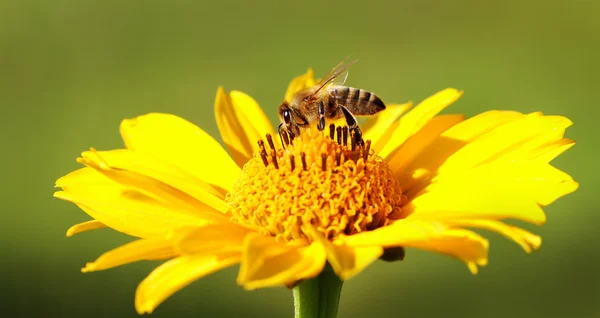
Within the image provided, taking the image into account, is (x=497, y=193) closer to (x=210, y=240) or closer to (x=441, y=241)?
(x=441, y=241)

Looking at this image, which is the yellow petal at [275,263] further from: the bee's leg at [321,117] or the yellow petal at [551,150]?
the yellow petal at [551,150]

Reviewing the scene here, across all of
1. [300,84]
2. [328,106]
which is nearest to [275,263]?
[328,106]

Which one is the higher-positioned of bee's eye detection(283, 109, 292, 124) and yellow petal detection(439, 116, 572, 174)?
bee's eye detection(283, 109, 292, 124)

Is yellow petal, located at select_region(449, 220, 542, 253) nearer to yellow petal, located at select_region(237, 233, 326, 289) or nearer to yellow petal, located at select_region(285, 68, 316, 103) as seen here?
yellow petal, located at select_region(237, 233, 326, 289)

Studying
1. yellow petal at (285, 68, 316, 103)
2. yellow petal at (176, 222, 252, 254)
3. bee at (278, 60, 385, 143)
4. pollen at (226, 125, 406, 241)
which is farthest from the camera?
yellow petal at (285, 68, 316, 103)

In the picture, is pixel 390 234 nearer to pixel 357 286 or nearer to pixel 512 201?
pixel 512 201

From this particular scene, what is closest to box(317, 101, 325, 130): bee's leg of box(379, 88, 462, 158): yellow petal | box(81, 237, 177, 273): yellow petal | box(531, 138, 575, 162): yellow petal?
box(379, 88, 462, 158): yellow petal

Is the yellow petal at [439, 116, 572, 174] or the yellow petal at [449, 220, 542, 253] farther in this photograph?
the yellow petal at [439, 116, 572, 174]
